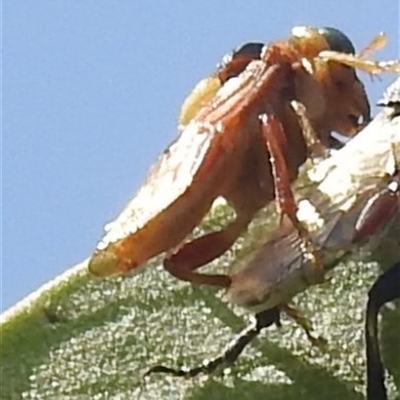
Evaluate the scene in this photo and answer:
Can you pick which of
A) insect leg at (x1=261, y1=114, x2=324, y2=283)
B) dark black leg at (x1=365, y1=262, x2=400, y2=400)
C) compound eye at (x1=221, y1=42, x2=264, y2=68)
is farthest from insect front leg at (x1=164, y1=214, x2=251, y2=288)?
compound eye at (x1=221, y1=42, x2=264, y2=68)

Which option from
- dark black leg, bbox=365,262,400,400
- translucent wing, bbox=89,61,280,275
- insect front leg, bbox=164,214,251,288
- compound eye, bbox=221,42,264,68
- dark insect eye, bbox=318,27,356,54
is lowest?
dark black leg, bbox=365,262,400,400

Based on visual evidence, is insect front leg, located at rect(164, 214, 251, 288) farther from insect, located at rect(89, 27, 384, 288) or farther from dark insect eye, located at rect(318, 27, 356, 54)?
dark insect eye, located at rect(318, 27, 356, 54)

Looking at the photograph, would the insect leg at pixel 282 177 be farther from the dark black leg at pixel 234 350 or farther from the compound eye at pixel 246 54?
the compound eye at pixel 246 54

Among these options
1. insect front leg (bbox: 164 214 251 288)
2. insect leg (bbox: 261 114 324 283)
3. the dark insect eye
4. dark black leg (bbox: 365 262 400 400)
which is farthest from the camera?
the dark insect eye

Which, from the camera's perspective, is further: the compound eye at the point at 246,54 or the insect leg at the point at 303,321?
the compound eye at the point at 246,54

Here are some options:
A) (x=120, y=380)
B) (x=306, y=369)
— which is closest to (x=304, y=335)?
(x=306, y=369)

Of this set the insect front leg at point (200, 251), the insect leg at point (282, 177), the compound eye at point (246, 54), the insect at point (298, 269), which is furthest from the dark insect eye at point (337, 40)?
the insect at point (298, 269)
